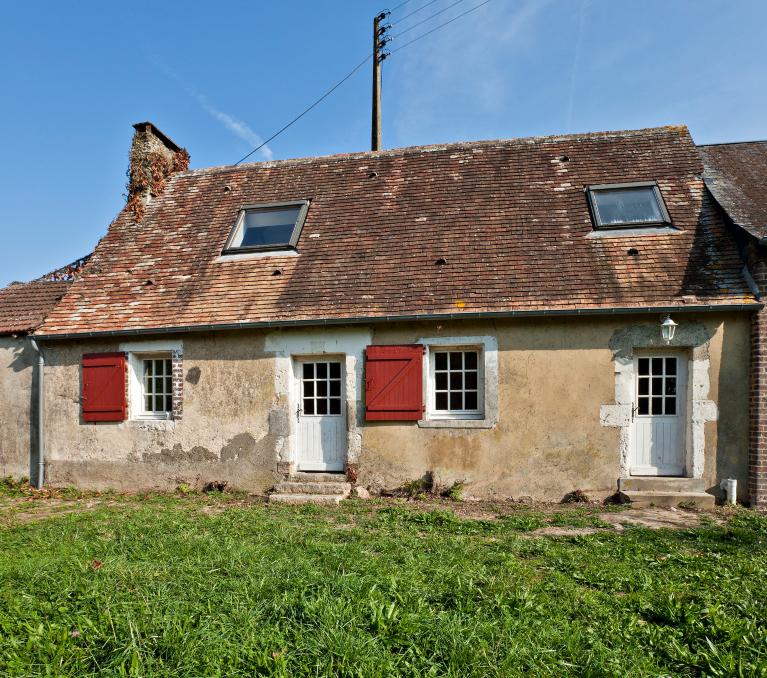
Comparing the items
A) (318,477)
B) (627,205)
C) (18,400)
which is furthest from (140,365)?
(627,205)

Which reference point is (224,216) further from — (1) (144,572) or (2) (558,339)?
(1) (144,572)

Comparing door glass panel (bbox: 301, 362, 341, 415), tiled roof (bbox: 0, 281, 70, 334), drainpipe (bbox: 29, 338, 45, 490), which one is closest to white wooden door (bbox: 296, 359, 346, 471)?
door glass panel (bbox: 301, 362, 341, 415)

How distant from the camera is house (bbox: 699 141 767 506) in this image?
6777mm

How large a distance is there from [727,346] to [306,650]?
6.85 meters

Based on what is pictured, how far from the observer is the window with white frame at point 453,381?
7.81 meters

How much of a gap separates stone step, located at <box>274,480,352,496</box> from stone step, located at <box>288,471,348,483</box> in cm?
7

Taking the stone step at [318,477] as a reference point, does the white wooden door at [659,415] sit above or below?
above

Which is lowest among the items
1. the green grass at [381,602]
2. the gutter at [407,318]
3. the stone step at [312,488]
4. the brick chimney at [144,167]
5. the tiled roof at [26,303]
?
the stone step at [312,488]

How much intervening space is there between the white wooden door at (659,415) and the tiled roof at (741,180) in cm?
211

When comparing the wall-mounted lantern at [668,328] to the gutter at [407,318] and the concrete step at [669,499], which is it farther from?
the concrete step at [669,499]

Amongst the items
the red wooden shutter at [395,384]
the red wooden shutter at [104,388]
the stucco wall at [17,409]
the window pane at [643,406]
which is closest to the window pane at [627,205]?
the window pane at [643,406]

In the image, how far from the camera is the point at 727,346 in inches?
278

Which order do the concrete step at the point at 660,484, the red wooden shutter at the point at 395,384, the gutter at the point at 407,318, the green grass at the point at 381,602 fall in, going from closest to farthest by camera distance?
the green grass at the point at 381,602, the gutter at the point at 407,318, the concrete step at the point at 660,484, the red wooden shutter at the point at 395,384

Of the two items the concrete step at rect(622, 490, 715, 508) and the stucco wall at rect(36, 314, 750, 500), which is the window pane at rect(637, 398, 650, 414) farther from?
the concrete step at rect(622, 490, 715, 508)
